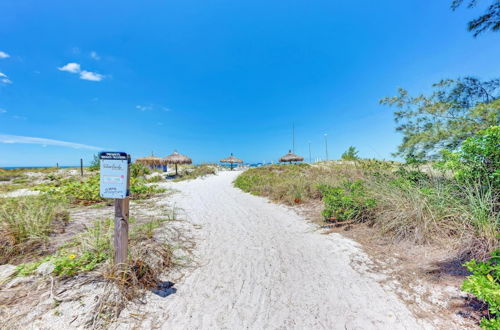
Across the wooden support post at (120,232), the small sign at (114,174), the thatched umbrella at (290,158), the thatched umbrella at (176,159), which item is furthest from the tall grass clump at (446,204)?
the thatched umbrella at (290,158)

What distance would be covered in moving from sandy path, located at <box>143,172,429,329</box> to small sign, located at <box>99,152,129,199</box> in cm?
132

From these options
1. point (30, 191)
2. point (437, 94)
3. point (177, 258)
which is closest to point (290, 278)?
point (177, 258)

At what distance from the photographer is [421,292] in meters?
2.33

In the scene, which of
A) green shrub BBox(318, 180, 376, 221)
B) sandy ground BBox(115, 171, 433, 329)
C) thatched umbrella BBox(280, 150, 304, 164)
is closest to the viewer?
sandy ground BBox(115, 171, 433, 329)

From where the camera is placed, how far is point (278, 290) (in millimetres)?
2439

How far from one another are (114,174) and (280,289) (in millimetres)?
2437

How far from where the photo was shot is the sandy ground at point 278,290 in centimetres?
195

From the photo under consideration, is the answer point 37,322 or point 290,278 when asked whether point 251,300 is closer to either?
point 290,278

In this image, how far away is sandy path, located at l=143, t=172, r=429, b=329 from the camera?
1.96 m

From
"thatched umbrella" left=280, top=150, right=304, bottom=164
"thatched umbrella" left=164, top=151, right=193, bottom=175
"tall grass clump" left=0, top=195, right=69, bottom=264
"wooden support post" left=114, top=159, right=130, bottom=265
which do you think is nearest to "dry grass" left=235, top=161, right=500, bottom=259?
"wooden support post" left=114, top=159, right=130, bottom=265

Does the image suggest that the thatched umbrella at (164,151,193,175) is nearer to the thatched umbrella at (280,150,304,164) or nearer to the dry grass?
the thatched umbrella at (280,150,304,164)

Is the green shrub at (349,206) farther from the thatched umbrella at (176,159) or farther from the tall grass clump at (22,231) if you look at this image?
the thatched umbrella at (176,159)

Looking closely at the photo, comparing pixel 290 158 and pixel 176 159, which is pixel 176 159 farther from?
pixel 290 158

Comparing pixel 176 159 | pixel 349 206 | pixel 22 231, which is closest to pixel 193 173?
pixel 176 159
